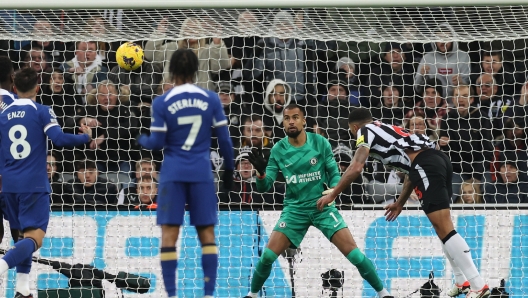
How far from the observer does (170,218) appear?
7098 millimetres

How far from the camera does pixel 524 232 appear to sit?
415 inches

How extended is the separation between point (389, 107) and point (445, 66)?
3.74 ft

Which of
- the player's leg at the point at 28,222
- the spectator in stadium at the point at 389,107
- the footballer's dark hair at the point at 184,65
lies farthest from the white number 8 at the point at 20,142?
the spectator in stadium at the point at 389,107

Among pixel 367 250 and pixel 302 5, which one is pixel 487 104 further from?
pixel 302 5

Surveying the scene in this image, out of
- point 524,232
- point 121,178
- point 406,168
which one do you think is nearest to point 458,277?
point 406,168

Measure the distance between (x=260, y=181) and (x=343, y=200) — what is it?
2559 millimetres

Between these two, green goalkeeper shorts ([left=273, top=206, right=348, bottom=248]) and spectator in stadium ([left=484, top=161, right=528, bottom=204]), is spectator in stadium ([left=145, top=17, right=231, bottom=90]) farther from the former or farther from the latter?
spectator in stadium ([left=484, top=161, right=528, bottom=204])

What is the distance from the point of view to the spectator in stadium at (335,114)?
11.6m

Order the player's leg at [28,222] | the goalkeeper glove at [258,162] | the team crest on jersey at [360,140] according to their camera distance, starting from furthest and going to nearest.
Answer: the team crest on jersey at [360,140] → the goalkeeper glove at [258,162] → the player's leg at [28,222]

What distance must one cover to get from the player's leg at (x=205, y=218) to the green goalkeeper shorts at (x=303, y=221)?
235 cm

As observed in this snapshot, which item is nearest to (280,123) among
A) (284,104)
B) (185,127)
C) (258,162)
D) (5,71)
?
(284,104)

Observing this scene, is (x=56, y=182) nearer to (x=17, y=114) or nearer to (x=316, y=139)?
(x=17, y=114)

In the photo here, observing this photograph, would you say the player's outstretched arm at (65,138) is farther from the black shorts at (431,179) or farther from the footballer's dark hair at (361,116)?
the black shorts at (431,179)

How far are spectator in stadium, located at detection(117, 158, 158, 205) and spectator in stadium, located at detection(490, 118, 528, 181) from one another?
4.10m
